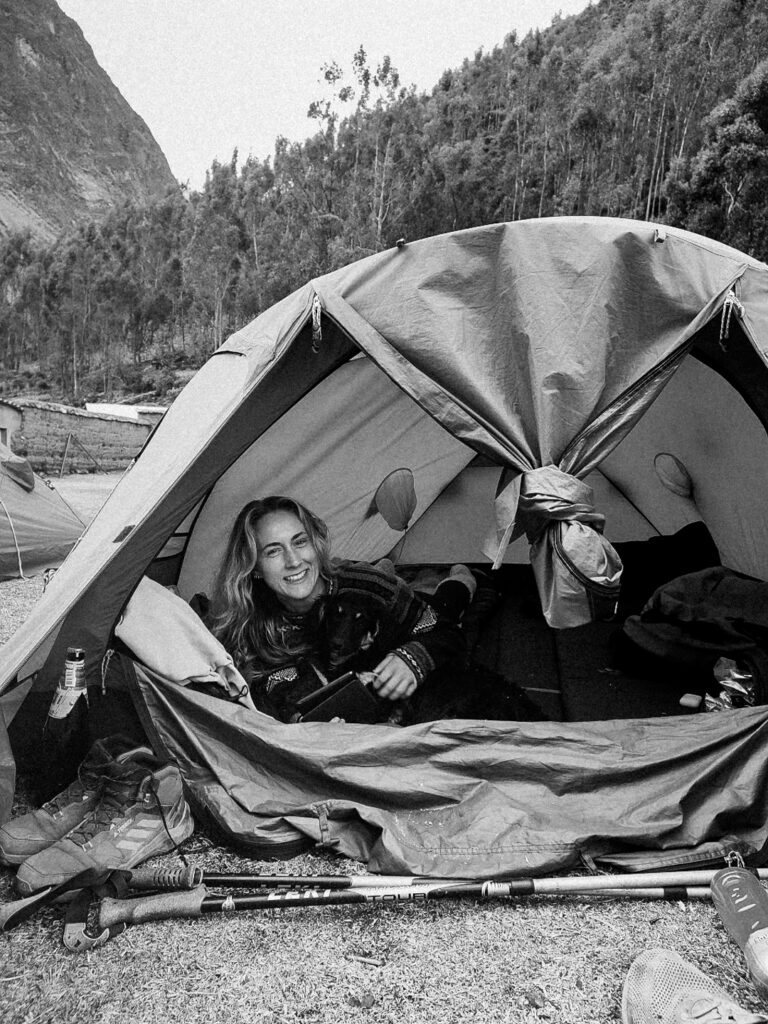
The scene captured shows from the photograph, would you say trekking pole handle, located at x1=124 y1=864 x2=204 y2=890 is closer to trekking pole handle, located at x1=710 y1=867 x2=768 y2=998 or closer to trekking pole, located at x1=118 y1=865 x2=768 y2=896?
trekking pole, located at x1=118 y1=865 x2=768 y2=896

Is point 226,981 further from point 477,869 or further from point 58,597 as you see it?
point 58,597

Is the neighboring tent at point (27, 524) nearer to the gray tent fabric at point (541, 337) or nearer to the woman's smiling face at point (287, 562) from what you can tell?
the woman's smiling face at point (287, 562)

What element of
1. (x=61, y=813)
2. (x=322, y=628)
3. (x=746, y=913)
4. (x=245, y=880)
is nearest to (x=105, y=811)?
(x=61, y=813)

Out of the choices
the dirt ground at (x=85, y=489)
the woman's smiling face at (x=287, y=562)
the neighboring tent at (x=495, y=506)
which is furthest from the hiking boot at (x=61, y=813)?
the dirt ground at (x=85, y=489)

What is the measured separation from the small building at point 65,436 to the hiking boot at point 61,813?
11.8 metres

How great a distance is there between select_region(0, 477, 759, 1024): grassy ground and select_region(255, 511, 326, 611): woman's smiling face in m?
1.21

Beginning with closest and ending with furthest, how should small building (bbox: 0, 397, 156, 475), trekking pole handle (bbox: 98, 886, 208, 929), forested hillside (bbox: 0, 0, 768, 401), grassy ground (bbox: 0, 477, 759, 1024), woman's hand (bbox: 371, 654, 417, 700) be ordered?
grassy ground (bbox: 0, 477, 759, 1024) < trekking pole handle (bbox: 98, 886, 208, 929) < woman's hand (bbox: 371, 654, 417, 700) < small building (bbox: 0, 397, 156, 475) < forested hillside (bbox: 0, 0, 768, 401)

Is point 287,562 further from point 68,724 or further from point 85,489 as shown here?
point 85,489

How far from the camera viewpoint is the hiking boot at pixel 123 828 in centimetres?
196

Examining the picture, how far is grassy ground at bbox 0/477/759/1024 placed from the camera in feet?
5.27

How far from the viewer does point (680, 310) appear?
7.73 ft

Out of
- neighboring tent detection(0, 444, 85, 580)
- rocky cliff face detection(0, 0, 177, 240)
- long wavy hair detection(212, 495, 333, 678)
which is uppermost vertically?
rocky cliff face detection(0, 0, 177, 240)

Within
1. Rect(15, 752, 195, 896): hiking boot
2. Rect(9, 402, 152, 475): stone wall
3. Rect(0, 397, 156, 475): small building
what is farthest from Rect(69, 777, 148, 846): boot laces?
Rect(9, 402, 152, 475): stone wall

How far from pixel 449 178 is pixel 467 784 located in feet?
137
